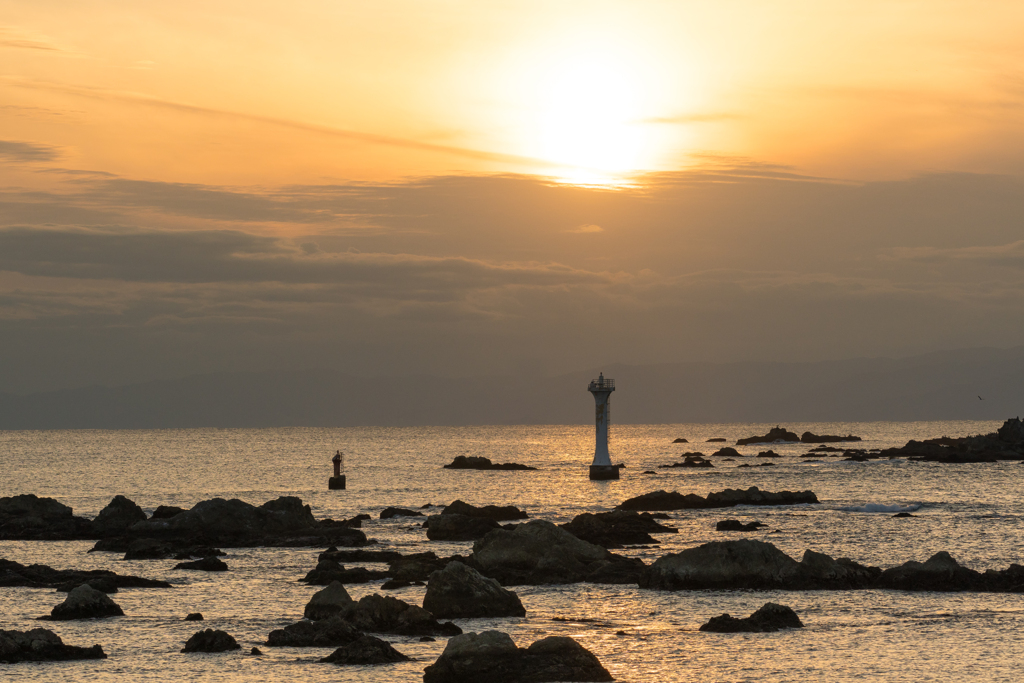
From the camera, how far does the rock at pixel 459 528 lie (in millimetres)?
62812

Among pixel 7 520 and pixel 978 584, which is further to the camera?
pixel 7 520

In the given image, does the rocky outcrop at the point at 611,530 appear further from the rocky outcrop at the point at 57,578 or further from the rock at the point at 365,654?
the rock at the point at 365,654

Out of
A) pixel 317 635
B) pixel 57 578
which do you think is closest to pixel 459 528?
pixel 57 578

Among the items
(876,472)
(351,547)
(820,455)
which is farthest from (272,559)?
(820,455)

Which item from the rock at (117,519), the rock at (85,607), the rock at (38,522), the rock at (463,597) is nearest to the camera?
the rock at (463,597)

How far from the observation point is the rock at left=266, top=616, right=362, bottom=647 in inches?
1201

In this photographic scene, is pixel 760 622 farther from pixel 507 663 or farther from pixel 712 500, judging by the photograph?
pixel 712 500

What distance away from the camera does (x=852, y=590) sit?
41094 mm

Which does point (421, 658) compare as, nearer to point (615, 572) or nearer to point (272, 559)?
point (615, 572)

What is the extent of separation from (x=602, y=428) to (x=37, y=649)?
93.7 meters

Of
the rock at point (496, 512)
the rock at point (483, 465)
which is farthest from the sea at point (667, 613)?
the rock at point (483, 465)

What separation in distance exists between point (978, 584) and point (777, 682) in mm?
17872

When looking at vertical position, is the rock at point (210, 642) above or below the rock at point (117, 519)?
above

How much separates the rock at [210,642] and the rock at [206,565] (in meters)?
20.1
